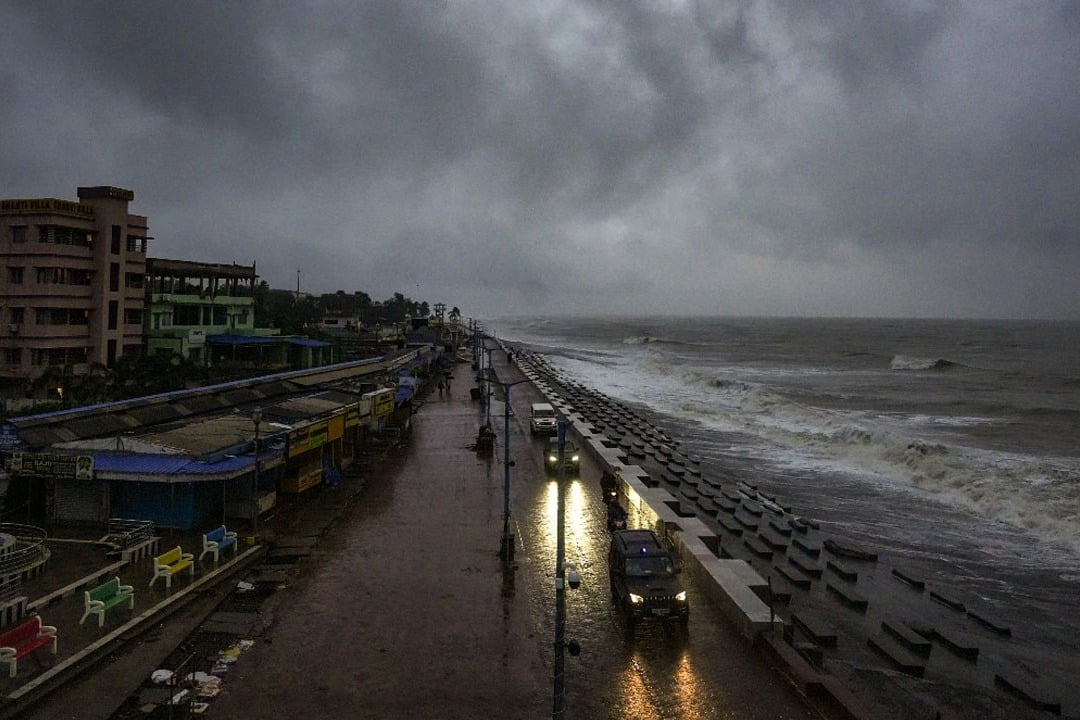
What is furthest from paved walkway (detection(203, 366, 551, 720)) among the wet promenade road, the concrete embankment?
the concrete embankment

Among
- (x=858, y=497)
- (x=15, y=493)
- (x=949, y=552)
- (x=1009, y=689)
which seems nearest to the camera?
(x=1009, y=689)

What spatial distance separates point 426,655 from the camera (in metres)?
14.4

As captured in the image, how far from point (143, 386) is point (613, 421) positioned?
3024 centimetres

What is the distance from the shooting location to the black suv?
15898 millimetres

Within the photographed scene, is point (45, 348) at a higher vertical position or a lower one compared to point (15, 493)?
higher

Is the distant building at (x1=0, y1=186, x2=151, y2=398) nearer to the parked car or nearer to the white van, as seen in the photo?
the white van

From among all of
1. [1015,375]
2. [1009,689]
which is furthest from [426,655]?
[1015,375]

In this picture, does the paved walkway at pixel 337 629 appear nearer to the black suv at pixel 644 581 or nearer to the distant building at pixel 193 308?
the black suv at pixel 644 581

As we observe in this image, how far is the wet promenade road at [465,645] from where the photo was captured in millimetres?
12727

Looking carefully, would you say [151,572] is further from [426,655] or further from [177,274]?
[177,274]

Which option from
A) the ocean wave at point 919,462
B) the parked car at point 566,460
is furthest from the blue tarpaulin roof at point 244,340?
the ocean wave at point 919,462

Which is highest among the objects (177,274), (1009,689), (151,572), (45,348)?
(177,274)

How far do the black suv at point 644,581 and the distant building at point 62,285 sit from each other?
123 ft

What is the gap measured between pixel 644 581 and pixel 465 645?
429 centimetres
